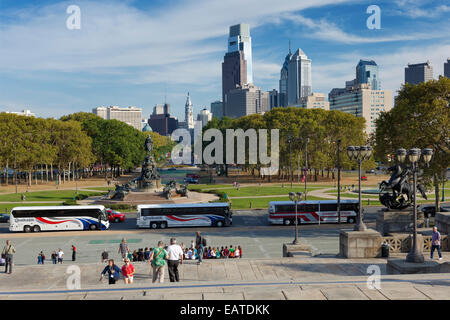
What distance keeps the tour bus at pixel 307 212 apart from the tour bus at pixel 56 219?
17.2m

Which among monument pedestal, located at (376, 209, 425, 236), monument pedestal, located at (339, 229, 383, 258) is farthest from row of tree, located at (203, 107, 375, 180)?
monument pedestal, located at (339, 229, 383, 258)

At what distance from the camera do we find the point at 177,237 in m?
36.2

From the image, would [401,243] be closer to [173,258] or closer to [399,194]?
[399,194]

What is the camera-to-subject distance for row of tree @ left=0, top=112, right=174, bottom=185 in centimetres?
8056

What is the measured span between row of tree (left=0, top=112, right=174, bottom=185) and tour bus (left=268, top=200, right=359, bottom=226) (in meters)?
55.9

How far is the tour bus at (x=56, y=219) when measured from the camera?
1570 inches

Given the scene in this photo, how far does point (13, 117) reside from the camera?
280 ft

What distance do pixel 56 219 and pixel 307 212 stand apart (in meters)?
25.0

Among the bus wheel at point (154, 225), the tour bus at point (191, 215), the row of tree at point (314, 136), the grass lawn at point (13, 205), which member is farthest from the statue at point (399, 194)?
the row of tree at point (314, 136)

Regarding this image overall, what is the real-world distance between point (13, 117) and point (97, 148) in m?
24.6

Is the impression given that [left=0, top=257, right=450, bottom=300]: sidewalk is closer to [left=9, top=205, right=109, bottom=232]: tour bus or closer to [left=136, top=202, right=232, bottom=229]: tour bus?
[left=136, top=202, right=232, bottom=229]: tour bus

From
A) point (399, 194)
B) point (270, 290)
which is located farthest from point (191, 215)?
point (270, 290)

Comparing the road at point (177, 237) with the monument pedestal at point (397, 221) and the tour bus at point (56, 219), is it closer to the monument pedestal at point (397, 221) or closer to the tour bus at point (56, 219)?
the tour bus at point (56, 219)
